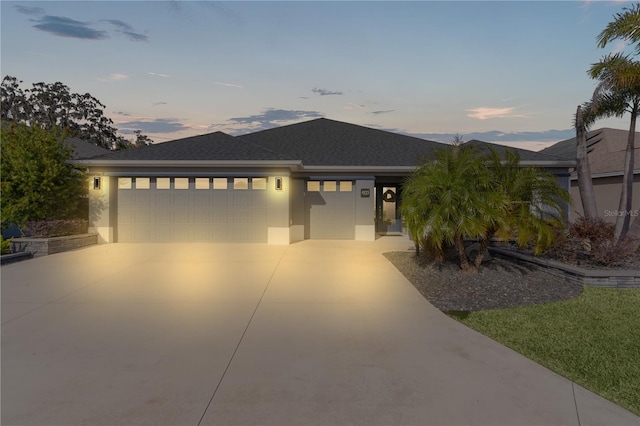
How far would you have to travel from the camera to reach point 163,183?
16.7 metres

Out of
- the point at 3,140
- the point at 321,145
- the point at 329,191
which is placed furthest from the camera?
the point at 321,145

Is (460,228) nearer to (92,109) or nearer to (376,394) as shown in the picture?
(376,394)

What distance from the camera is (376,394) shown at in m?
4.12

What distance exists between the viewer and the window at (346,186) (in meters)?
18.2

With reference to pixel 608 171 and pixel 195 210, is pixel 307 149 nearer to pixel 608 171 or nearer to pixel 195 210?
pixel 195 210

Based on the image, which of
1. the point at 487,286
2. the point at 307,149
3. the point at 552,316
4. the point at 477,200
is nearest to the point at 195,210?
the point at 307,149

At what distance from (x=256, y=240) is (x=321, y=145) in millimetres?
6362

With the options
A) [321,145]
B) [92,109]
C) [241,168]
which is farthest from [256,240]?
[92,109]

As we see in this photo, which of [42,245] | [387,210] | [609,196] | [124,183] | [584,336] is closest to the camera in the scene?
[584,336]

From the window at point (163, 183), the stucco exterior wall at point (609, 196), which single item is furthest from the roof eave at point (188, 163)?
the stucco exterior wall at point (609, 196)

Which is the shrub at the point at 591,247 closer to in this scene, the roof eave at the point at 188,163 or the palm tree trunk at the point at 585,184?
the palm tree trunk at the point at 585,184

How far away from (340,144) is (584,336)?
1573cm

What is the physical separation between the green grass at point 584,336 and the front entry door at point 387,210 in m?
11.9

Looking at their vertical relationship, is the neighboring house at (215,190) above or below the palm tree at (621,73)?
below
